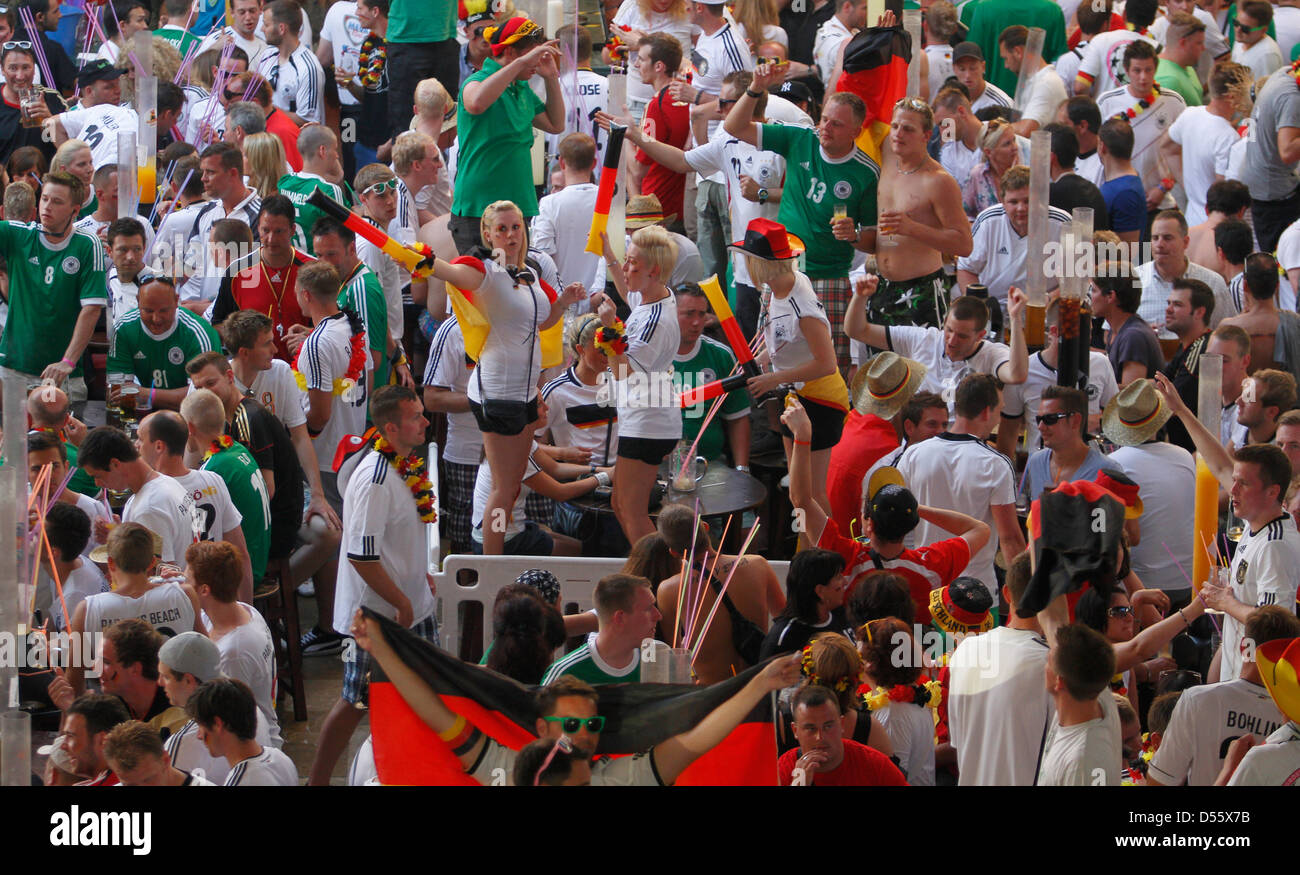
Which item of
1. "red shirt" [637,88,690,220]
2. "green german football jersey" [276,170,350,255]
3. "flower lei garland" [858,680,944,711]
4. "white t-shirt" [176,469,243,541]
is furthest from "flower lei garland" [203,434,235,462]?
"red shirt" [637,88,690,220]

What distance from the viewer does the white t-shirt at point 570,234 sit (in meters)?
9.15

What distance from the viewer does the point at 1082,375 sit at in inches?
256

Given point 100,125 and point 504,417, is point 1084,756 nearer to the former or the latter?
point 504,417

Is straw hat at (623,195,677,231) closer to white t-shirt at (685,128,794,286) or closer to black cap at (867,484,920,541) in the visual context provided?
white t-shirt at (685,128,794,286)

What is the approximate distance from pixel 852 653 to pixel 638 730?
927 millimetres

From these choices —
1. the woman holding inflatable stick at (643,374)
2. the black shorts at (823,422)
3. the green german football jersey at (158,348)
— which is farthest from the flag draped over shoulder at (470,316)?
the black shorts at (823,422)

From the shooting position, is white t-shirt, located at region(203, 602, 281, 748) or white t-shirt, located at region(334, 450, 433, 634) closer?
white t-shirt, located at region(203, 602, 281, 748)

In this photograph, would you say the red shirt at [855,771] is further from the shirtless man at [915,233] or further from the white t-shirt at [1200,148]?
the white t-shirt at [1200,148]

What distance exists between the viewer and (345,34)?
11.9 meters

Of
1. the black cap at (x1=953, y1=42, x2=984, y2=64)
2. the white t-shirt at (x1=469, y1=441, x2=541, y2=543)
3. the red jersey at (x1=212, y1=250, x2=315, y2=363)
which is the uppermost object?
the black cap at (x1=953, y1=42, x2=984, y2=64)

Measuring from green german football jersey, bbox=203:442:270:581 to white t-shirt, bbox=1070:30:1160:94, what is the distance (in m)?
7.32

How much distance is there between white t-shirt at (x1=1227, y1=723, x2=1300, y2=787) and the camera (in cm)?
462

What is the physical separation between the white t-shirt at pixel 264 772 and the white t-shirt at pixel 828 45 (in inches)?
294
